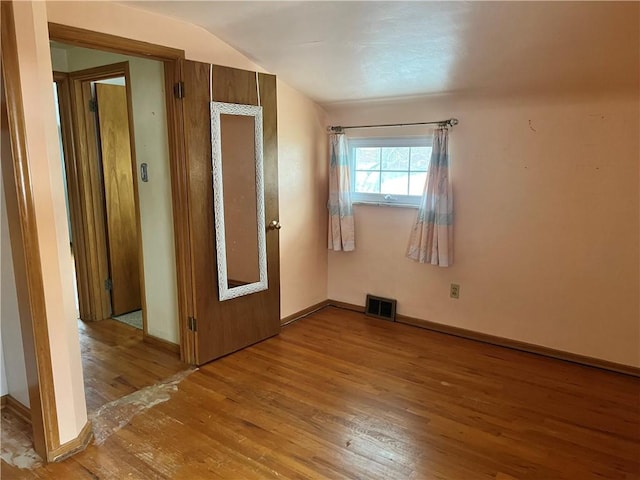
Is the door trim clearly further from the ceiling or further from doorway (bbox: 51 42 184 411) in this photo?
the ceiling

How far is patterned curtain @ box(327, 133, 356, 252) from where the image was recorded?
382cm

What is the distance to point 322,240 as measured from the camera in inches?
161

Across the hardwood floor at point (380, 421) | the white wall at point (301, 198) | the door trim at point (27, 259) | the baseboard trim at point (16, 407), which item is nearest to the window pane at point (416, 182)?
the white wall at point (301, 198)

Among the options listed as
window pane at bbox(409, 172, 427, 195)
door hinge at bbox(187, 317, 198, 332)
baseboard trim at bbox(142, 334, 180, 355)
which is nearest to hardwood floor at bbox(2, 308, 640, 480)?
door hinge at bbox(187, 317, 198, 332)

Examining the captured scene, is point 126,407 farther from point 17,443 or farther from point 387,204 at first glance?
point 387,204

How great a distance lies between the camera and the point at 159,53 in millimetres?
2592

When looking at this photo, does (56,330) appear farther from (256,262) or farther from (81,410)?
(256,262)

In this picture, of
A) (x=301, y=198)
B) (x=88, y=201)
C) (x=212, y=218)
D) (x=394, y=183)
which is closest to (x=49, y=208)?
(x=212, y=218)

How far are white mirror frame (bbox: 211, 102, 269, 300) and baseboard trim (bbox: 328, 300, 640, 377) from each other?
124 centimetres

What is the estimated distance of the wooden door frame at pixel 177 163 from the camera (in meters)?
2.44

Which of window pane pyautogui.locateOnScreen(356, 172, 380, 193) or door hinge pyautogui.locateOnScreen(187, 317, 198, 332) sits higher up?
window pane pyautogui.locateOnScreen(356, 172, 380, 193)

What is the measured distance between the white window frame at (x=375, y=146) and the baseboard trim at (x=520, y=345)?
969mm

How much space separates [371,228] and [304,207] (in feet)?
2.01

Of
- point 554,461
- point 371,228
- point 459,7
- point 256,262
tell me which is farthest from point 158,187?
point 554,461
